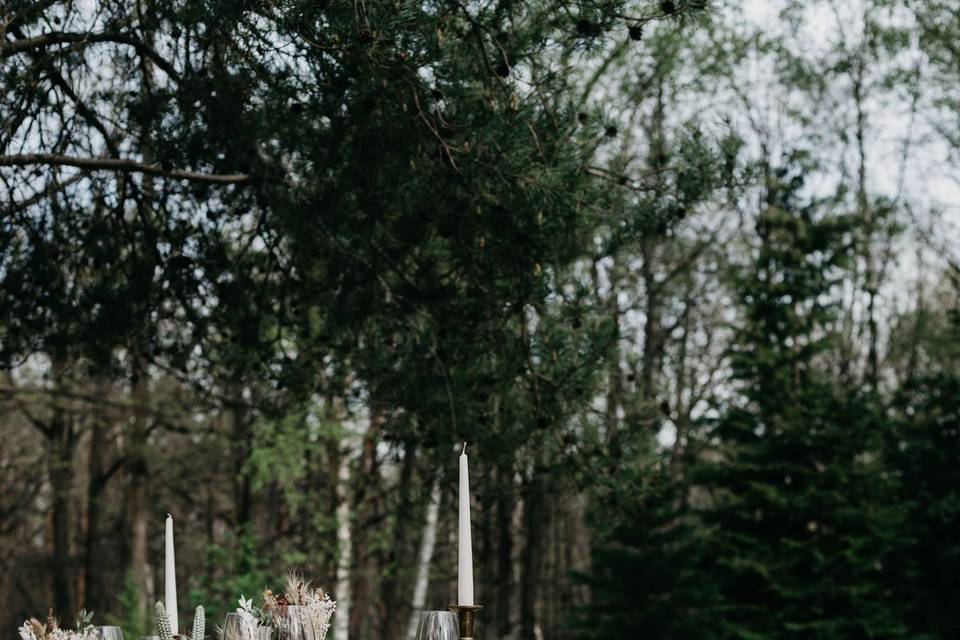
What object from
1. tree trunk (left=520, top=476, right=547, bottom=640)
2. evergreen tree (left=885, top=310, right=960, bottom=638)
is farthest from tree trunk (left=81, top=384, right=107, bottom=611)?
evergreen tree (left=885, top=310, right=960, bottom=638)

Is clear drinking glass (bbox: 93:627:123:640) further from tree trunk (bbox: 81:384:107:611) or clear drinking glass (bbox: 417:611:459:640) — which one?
tree trunk (bbox: 81:384:107:611)

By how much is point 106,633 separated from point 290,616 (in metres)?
0.38

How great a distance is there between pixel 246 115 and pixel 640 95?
425 inches

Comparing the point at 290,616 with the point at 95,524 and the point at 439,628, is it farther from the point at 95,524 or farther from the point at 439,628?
the point at 95,524

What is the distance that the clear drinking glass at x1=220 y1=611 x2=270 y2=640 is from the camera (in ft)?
6.94

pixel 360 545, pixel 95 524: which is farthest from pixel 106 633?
pixel 95 524

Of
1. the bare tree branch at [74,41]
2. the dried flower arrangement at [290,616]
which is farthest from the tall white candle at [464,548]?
the bare tree branch at [74,41]

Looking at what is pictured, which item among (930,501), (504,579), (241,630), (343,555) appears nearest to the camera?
(241,630)

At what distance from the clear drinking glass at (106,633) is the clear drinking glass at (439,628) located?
649 millimetres

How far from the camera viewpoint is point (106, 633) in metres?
2.23

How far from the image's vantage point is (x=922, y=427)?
43.8 ft

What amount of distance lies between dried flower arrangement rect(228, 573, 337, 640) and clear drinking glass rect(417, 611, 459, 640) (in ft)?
0.68

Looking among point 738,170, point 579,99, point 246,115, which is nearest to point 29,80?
point 246,115

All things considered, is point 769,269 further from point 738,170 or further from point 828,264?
point 738,170
